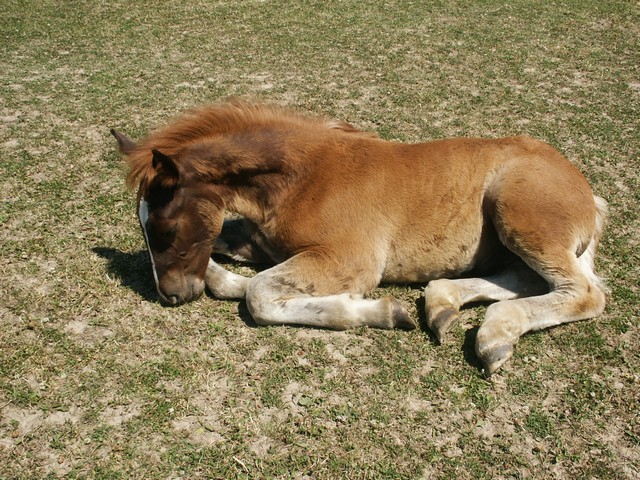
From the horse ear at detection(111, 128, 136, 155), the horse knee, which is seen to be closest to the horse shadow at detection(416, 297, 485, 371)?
the horse knee

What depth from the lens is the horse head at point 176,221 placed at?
Result: 12.9 ft

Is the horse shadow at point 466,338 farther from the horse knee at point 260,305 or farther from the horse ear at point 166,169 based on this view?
the horse ear at point 166,169

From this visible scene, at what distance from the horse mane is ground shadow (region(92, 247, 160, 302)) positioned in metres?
0.85

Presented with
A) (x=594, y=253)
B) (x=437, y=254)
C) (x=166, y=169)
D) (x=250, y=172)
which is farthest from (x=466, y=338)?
(x=166, y=169)

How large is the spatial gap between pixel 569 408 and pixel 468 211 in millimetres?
1543

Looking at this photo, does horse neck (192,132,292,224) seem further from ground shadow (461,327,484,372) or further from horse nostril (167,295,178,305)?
ground shadow (461,327,484,372)

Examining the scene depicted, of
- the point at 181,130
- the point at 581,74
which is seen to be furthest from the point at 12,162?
the point at 581,74

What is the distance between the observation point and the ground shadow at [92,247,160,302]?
4.41 meters

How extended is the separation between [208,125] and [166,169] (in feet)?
2.01

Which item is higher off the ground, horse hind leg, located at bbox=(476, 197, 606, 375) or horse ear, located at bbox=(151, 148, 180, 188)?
horse ear, located at bbox=(151, 148, 180, 188)

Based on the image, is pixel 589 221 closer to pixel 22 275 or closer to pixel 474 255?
pixel 474 255

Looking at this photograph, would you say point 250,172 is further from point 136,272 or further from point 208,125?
point 136,272

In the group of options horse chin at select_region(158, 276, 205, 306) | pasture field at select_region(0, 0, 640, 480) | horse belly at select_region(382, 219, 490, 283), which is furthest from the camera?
horse belly at select_region(382, 219, 490, 283)

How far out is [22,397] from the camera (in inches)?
135
